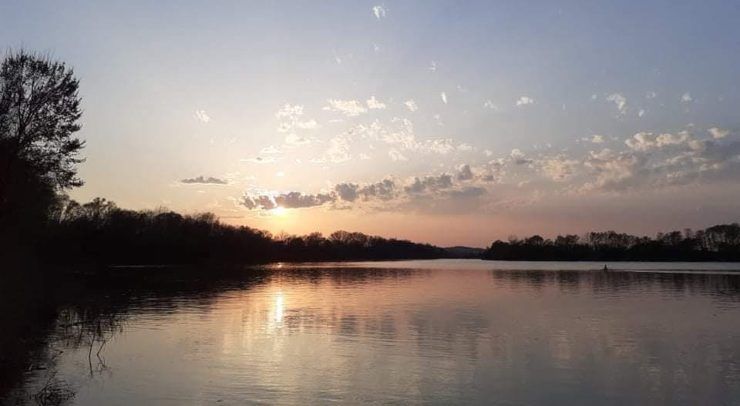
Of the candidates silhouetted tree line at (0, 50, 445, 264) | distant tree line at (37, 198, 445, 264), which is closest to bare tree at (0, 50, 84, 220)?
silhouetted tree line at (0, 50, 445, 264)

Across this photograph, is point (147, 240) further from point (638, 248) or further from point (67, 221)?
point (638, 248)

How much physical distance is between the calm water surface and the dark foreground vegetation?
431ft

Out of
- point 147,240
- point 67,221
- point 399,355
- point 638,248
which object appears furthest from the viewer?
point 638,248

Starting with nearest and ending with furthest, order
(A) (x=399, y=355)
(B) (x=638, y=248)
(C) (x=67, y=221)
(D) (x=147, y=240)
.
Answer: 1. (A) (x=399, y=355)
2. (C) (x=67, y=221)
3. (D) (x=147, y=240)
4. (B) (x=638, y=248)

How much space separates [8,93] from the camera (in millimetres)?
24266

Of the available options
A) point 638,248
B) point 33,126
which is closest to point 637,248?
point 638,248

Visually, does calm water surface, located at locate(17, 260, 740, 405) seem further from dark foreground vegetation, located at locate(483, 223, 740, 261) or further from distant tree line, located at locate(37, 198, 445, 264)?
dark foreground vegetation, located at locate(483, 223, 740, 261)

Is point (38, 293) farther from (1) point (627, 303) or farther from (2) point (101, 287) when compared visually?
(1) point (627, 303)

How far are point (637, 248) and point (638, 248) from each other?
23 cm

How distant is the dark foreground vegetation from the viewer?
14875 cm

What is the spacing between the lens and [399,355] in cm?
1725

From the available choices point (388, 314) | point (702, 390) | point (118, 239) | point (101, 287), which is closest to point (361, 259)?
point (118, 239)

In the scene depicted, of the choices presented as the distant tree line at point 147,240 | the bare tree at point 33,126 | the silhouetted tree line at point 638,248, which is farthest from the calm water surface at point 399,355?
the silhouetted tree line at point 638,248

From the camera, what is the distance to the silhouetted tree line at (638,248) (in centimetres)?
14875
